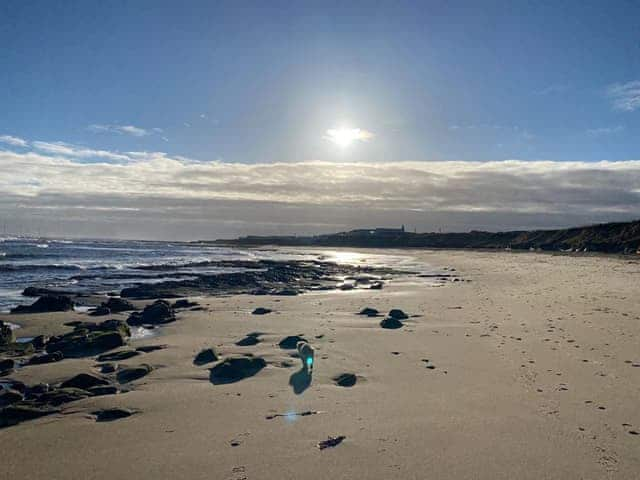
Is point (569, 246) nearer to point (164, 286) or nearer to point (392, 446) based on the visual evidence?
point (164, 286)

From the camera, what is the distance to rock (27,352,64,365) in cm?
996

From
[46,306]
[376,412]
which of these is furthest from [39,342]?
[376,412]

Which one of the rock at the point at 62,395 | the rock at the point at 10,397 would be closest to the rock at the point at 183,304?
the rock at the point at 62,395

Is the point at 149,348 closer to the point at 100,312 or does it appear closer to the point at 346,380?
the point at 346,380

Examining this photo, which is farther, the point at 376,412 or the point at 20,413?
the point at 376,412

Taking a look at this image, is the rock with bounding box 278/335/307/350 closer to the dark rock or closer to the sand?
the sand

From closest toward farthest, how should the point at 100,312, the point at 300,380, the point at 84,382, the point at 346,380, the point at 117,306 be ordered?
1. the point at 84,382
2. the point at 346,380
3. the point at 300,380
4. the point at 100,312
5. the point at 117,306

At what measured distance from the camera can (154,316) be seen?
15328mm

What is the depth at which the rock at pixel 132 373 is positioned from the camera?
8.72 meters

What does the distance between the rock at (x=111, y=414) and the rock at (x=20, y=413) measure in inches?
26.5

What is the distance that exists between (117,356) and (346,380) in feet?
17.0

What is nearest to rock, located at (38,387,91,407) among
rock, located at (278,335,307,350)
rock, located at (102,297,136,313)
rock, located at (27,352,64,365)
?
rock, located at (27,352,64,365)

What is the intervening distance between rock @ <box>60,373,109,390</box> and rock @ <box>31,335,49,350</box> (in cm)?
424

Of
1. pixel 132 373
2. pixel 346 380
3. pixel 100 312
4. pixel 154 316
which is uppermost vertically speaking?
pixel 346 380
